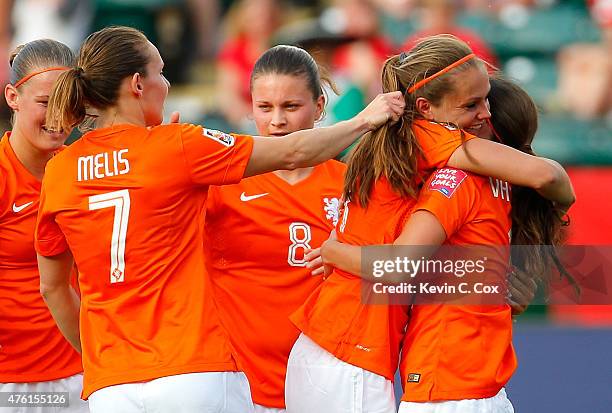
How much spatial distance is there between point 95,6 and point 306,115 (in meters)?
6.25

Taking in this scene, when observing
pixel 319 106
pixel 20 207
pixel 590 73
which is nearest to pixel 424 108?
pixel 319 106

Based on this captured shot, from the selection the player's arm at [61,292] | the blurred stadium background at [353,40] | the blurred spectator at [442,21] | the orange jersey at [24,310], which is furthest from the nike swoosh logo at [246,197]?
the blurred spectator at [442,21]

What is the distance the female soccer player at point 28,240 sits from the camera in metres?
4.41

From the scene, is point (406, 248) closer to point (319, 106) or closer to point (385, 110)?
point (385, 110)

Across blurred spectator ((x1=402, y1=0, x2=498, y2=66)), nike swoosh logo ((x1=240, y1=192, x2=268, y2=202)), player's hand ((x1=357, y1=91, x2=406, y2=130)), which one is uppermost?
blurred spectator ((x1=402, y1=0, x2=498, y2=66))

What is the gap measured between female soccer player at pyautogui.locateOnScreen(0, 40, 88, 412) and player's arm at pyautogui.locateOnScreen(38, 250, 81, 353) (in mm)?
572

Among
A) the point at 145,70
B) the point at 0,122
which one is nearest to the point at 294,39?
the point at 0,122

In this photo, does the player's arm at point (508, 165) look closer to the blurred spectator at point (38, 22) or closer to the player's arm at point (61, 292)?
the player's arm at point (61, 292)

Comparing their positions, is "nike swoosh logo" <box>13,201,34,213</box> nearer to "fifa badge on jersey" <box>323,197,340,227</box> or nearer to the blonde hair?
"fifa badge on jersey" <box>323,197,340,227</box>

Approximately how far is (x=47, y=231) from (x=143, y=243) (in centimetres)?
45

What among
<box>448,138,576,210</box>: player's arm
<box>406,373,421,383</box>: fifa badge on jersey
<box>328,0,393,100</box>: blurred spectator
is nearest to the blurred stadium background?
<box>328,0,393,100</box>: blurred spectator

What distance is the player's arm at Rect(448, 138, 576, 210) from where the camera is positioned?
349 cm

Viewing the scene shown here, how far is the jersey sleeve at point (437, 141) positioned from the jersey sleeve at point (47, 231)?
4.25 feet

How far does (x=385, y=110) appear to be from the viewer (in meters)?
3.64
